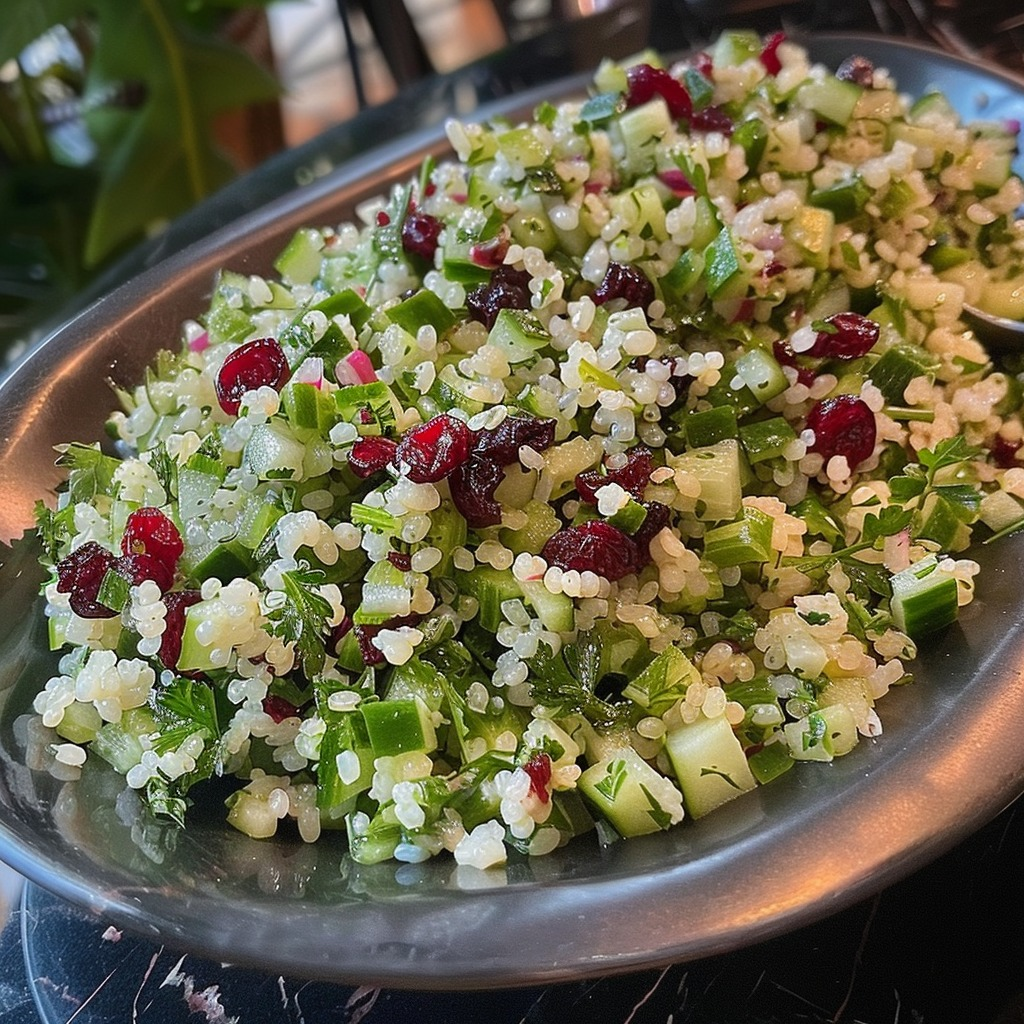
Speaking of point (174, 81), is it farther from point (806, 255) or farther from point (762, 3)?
point (806, 255)

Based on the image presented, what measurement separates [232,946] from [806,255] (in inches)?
32.8

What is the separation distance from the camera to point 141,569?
859 millimetres

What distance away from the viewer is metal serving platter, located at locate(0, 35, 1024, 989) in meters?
0.65

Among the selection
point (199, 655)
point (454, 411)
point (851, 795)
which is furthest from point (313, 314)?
point (851, 795)

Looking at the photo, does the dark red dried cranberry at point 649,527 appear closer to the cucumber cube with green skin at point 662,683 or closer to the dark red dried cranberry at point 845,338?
the cucumber cube with green skin at point 662,683

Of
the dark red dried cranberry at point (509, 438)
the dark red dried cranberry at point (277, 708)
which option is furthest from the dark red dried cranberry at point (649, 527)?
the dark red dried cranberry at point (277, 708)

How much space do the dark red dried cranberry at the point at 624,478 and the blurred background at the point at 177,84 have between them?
1044mm

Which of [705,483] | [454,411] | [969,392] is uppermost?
[454,411]

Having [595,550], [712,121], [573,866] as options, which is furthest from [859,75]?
[573,866]

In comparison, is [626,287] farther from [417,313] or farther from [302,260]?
[302,260]

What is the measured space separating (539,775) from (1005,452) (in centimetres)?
61

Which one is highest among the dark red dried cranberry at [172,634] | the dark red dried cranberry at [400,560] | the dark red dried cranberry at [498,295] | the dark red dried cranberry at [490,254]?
the dark red dried cranberry at [490,254]

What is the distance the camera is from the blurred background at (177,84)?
1897mm

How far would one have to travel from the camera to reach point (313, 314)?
999 millimetres
